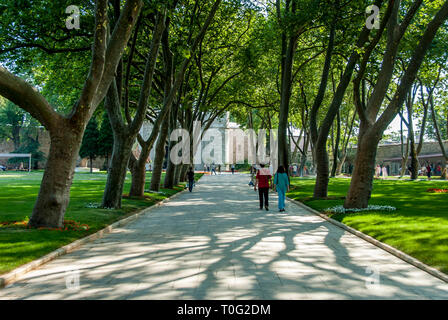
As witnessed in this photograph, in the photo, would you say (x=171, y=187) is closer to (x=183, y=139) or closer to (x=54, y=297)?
(x=183, y=139)

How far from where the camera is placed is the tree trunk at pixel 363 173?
45.7 ft

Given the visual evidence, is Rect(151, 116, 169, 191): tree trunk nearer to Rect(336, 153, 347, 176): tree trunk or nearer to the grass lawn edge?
the grass lawn edge

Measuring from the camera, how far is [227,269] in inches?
257

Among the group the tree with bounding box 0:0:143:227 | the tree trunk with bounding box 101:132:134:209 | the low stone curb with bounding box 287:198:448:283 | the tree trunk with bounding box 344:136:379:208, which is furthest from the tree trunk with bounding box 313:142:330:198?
the tree with bounding box 0:0:143:227

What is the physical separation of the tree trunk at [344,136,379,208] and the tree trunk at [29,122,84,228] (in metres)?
8.70

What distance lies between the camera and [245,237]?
31.9 feet

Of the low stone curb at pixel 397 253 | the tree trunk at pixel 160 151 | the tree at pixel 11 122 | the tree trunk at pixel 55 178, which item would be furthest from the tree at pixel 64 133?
the tree at pixel 11 122

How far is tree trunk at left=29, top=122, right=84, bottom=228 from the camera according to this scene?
981cm

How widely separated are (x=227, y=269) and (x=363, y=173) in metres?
8.70

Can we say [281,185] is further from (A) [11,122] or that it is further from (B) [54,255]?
(A) [11,122]

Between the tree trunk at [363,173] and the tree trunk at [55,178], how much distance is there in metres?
8.70

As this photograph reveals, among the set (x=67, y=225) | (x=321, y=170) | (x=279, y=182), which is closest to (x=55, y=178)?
(x=67, y=225)

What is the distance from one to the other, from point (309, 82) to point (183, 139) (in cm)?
1001

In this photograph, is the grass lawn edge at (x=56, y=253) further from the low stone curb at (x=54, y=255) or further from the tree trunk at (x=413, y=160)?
the tree trunk at (x=413, y=160)
